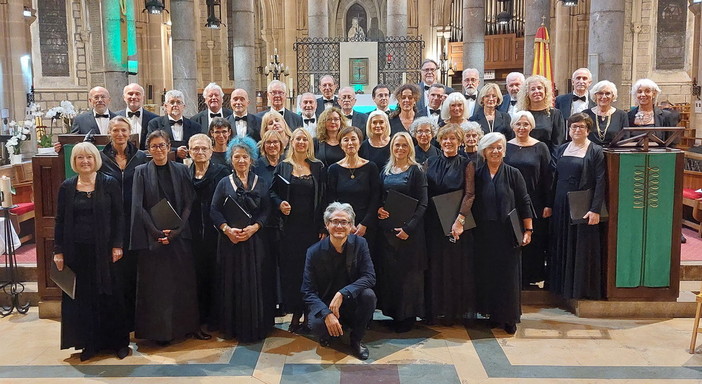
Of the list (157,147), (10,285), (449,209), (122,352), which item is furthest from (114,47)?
(449,209)

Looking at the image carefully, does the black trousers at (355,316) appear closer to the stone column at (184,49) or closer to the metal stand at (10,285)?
the metal stand at (10,285)

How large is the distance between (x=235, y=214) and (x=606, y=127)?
3.43 metres

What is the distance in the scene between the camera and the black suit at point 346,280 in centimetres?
489

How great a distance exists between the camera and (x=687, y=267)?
670 centimetres

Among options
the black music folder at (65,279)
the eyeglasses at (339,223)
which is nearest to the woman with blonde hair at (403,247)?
the eyeglasses at (339,223)

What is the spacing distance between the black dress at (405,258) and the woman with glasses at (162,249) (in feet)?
4.98

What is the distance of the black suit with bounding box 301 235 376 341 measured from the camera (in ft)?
16.1

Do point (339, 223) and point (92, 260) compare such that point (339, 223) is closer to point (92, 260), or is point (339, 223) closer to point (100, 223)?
point (100, 223)

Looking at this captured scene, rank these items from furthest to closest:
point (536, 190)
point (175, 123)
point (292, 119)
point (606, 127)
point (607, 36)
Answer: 1. point (607, 36)
2. point (292, 119)
3. point (175, 123)
4. point (606, 127)
5. point (536, 190)

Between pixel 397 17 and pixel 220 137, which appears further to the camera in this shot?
pixel 397 17

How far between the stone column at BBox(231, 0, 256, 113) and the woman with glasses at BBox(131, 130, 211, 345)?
419 inches

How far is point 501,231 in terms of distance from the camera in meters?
5.40

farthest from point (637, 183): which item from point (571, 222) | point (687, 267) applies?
point (687, 267)

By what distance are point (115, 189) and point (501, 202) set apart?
2.91 m
